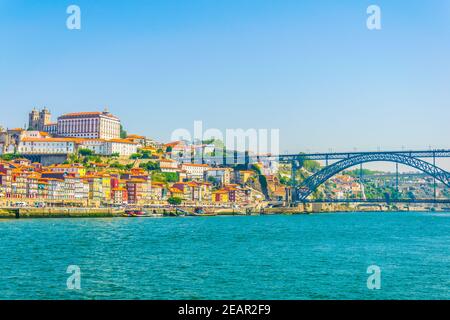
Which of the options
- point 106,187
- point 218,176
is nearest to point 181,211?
point 106,187

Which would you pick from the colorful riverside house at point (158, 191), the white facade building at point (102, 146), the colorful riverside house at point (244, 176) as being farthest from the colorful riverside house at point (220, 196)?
the white facade building at point (102, 146)

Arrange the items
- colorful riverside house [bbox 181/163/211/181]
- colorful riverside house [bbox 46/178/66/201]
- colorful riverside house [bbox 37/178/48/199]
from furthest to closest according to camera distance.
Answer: colorful riverside house [bbox 181/163/211/181]
colorful riverside house [bbox 46/178/66/201]
colorful riverside house [bbox 37/178/48/199]

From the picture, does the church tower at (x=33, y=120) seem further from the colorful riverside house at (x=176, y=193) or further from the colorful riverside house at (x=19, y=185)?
the colorful riverside house at (x=19, y=185)

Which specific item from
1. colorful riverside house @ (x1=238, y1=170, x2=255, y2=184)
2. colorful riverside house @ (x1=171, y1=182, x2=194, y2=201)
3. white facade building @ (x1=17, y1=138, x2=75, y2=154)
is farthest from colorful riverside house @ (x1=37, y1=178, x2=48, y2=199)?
colorful riverside house @ (x1=238, y1=170, x2=255, y2=184)

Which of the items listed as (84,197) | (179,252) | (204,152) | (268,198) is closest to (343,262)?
(179,252)

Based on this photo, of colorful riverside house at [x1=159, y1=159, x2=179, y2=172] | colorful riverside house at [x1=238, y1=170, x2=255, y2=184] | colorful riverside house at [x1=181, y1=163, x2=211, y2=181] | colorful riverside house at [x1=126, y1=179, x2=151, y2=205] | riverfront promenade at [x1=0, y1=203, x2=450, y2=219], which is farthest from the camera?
colorful riverside house at [x1=238, y1=170, x2=255, y2=184]

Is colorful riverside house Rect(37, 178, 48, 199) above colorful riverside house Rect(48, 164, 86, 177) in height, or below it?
below

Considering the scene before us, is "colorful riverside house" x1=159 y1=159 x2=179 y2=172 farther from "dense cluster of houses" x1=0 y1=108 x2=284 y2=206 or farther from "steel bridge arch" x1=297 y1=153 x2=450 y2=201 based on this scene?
"steel bridge arch" x1=297 y1=153 x2=450 y2=201
